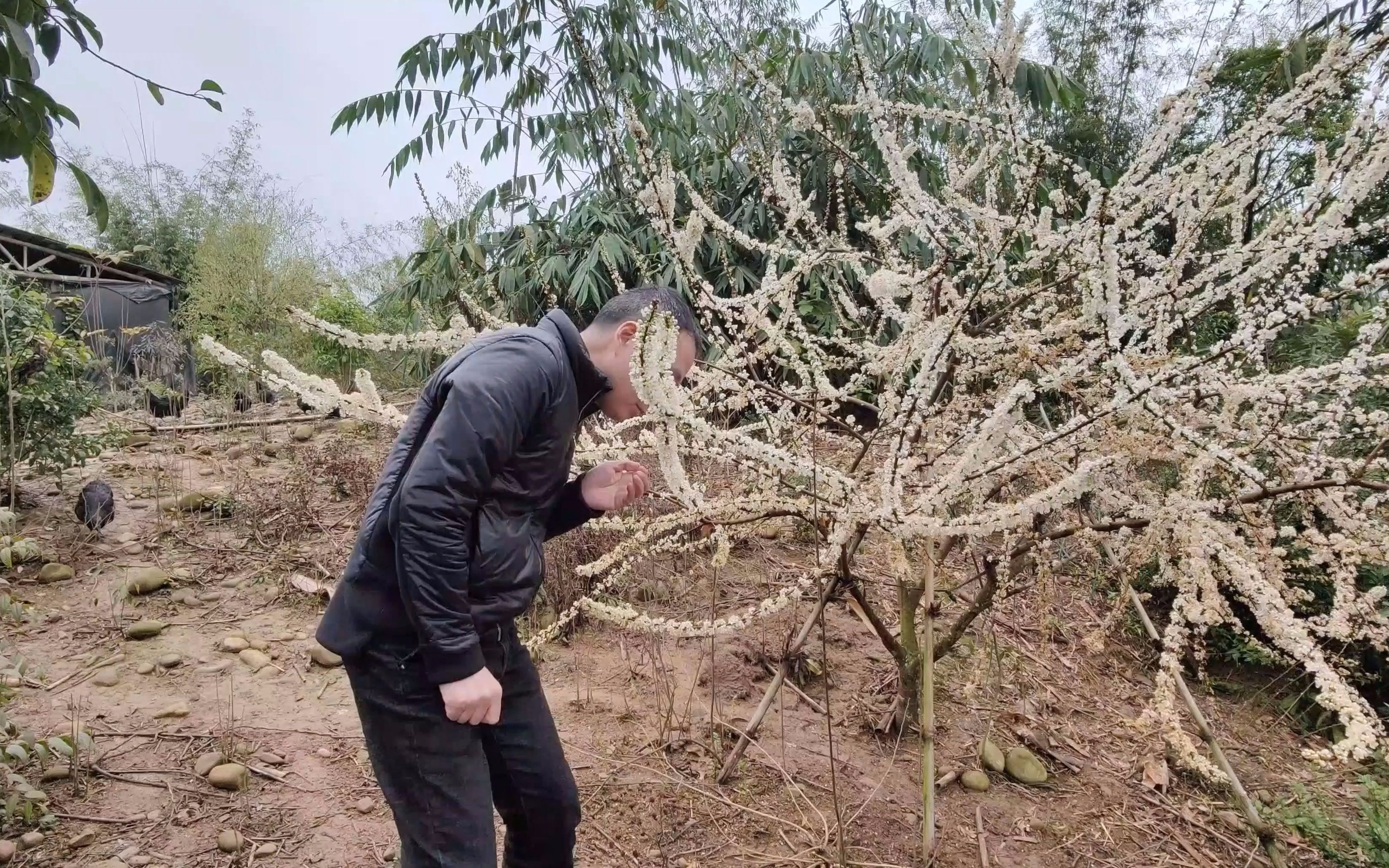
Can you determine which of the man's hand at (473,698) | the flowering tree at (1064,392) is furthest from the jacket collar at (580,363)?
the man's hand at (473,698)

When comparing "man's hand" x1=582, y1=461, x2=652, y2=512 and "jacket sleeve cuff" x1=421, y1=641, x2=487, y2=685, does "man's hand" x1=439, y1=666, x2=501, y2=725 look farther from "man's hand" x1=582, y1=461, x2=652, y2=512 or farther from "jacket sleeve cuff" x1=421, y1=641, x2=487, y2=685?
"man's hand" x1=582, y1=461, x2=652, y2=512

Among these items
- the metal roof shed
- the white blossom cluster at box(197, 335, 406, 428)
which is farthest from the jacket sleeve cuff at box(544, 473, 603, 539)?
the metal roof shed

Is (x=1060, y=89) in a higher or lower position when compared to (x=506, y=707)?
higher

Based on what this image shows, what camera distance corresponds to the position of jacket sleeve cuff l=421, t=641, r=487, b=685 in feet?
4.02

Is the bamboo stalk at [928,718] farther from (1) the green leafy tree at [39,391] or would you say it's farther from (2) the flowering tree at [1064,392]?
(1) the green leafy tree at [39,391]

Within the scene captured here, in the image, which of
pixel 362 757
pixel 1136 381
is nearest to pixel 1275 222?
pixel 1136 381

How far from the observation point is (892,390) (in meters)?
1.57

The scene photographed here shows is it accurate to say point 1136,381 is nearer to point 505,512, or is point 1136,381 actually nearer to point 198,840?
point 505,512

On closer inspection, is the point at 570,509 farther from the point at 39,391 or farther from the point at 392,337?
the point at 39,391

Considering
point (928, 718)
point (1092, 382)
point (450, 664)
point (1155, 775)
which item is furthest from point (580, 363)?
point (1155, 775)

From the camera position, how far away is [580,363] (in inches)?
56.7

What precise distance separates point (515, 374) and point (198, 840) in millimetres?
1734

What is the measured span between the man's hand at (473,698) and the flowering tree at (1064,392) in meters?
0.40

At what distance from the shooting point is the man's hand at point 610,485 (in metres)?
1.66
